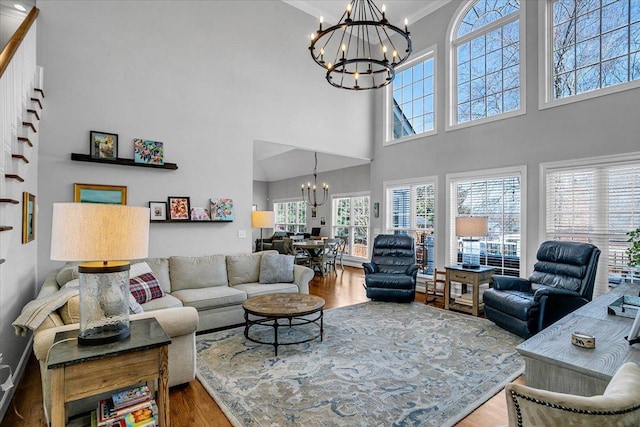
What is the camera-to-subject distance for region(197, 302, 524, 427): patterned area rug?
2.36 metres

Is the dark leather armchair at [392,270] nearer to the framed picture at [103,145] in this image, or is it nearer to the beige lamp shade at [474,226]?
the beige lamp shade at [474,226]

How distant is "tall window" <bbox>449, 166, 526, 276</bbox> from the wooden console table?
3132mm

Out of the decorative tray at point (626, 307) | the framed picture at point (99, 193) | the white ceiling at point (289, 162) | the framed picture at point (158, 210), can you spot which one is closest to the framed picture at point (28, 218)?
the framed picture at point (99, 193)

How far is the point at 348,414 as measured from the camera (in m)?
2.33

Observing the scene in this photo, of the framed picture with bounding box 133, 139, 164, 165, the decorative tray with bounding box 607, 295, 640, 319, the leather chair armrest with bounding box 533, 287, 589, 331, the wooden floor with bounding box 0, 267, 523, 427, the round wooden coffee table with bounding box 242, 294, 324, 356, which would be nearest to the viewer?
the wooden floor with bounding box 0, 267, 523, 427

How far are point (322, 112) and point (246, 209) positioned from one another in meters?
2.46

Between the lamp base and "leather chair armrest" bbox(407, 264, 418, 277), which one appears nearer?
the lamp base

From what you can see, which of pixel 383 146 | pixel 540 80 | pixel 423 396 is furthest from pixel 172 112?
pixel 540 80

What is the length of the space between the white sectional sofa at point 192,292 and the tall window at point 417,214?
2749 millimetres

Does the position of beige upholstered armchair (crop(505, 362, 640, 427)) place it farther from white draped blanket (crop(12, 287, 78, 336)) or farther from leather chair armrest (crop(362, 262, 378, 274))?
leather chair armrest (crop(362, 262, 378, 274))

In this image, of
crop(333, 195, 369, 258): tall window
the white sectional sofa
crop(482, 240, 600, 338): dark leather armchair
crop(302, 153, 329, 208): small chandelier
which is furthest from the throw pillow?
crop(302, 153, 329, 208): small chandelier

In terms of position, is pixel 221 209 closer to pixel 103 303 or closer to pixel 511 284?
pixel 103 303

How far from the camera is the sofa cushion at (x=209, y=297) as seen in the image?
3.86 metres

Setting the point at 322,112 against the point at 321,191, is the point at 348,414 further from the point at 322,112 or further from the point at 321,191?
the point at 321,191
